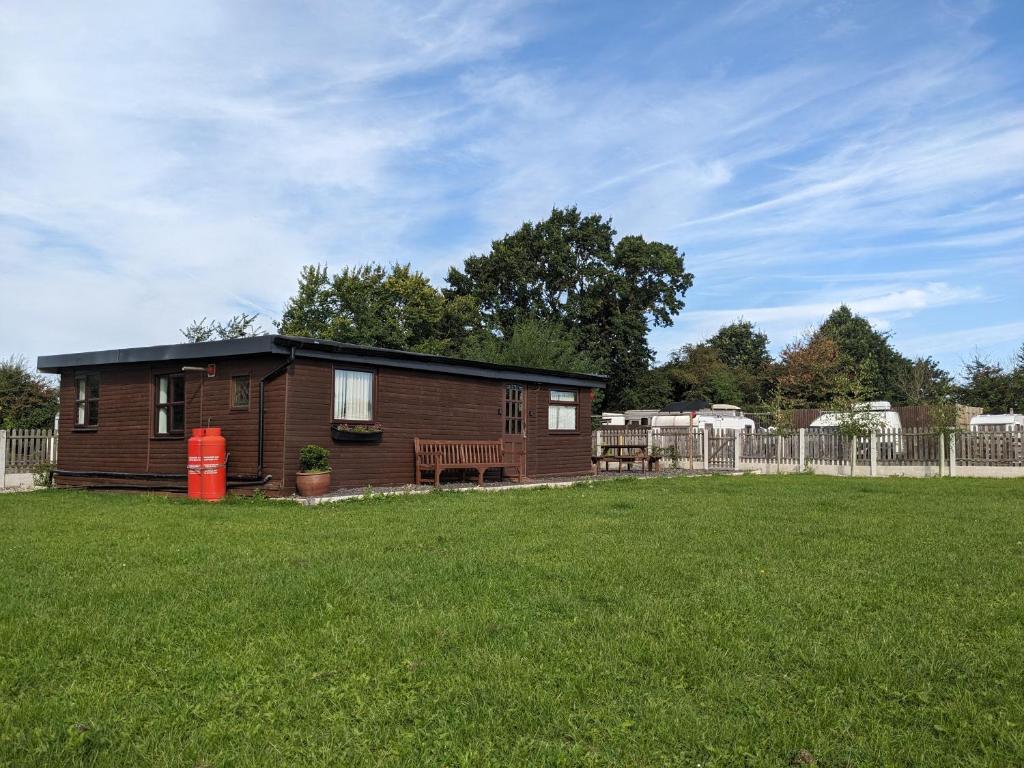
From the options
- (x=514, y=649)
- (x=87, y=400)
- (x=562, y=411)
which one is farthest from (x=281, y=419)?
(x=514, y=649)

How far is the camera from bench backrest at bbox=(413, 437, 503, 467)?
1529 cm

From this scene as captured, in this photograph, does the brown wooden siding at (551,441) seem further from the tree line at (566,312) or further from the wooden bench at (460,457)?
the tree line at (566,312)

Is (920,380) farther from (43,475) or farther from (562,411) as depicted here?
(43,475)

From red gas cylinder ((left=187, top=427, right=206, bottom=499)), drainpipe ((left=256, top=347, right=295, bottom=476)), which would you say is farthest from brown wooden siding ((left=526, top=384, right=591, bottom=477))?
red gas cylinder ((left=187, top=427, right=206, bottom=499))

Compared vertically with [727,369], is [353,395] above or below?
below

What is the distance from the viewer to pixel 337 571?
602 cm

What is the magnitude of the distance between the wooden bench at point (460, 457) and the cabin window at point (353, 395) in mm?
1246

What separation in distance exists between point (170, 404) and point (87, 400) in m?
2.56

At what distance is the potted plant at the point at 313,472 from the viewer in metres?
12.8

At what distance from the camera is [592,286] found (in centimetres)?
4419

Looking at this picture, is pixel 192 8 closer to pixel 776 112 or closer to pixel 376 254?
pixel 776 112

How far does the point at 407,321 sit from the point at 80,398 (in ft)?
88.9

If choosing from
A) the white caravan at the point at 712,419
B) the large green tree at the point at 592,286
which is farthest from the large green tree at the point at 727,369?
the white caravan at the point at 712,419

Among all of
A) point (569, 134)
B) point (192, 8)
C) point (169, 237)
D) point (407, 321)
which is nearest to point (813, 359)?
point (407, 321)
